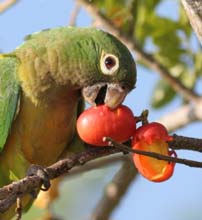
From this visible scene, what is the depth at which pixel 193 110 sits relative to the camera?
13.7 ft

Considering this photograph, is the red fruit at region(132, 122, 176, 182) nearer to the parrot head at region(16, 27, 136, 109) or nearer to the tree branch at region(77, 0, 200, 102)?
the parrot head at region(16, 27, 136, 109)

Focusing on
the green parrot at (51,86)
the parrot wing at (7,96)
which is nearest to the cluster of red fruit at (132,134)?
the green parrot at (51,86)

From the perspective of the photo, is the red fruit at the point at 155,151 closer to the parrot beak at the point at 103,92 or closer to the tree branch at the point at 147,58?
the parrot beak at the point at 103,92

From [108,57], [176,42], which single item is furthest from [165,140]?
[176,42]

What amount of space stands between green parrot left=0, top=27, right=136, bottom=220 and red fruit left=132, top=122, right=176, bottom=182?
0.84 meters

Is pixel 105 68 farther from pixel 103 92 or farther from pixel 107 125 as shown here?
pixel 107 125

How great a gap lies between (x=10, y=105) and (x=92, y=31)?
0.58 meters

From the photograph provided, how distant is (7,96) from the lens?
3738mm

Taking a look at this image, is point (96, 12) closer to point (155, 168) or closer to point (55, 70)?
point (55, 70)

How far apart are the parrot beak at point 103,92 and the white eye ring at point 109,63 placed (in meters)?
0.07

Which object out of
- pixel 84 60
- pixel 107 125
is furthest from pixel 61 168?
pixel 84 60

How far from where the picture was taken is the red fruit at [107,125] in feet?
9.66

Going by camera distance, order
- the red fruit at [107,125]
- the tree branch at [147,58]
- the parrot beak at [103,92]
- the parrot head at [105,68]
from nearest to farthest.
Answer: the red fruit at [107,125], the parrot beak at [103,92], the parrot head at [105,68], the tree branch at [147,58]

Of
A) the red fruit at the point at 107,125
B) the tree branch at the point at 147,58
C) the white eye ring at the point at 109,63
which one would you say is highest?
the red fruit at the point at 107,125
